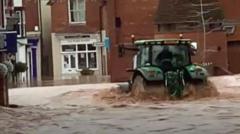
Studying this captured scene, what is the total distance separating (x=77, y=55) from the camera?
2655 inches

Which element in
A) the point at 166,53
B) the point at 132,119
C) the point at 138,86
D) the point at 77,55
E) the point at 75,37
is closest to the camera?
the point at 132,119

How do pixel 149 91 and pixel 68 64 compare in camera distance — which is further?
pixel 68 64

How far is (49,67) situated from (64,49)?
3.29 m

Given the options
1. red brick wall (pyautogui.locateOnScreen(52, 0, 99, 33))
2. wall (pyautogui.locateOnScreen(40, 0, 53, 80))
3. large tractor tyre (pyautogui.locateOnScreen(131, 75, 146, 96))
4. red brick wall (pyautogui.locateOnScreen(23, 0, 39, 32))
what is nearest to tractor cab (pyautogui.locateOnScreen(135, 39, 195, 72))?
large tractor tyre (pyautogui.locateOnScreen(131, 75, 146, 96))

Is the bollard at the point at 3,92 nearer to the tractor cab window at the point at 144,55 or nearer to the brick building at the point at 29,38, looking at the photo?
the tractor cab window at the point at 144,55

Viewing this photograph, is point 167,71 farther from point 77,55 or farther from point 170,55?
point 77,55

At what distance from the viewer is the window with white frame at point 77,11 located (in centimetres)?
6681

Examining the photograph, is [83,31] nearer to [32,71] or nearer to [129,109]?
[32,71]

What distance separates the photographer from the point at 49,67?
227 feet

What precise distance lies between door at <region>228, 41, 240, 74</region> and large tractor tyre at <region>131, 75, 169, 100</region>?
22264 mm

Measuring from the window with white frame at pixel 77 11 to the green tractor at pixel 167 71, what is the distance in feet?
119

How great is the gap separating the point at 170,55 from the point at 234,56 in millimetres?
21188

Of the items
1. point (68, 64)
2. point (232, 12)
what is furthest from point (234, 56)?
point (68, 64)

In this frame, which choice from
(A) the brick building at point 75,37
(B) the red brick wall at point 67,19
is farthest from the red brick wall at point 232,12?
(B) the red brick wall at point 67,19
